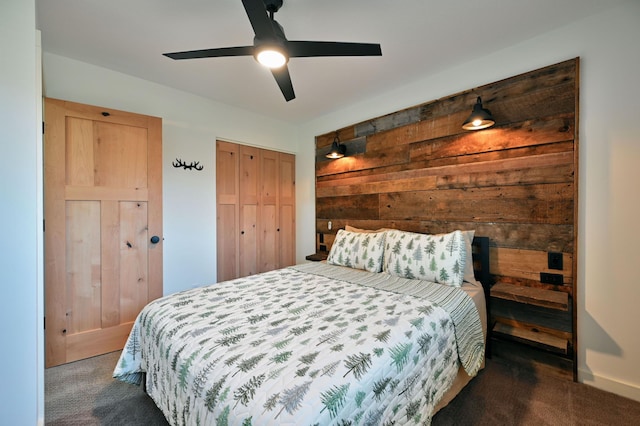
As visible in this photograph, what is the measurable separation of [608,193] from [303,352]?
2.34 metres

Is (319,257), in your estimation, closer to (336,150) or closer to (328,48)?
(336,150)

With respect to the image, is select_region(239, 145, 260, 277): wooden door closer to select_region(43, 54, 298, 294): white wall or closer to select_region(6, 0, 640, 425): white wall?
select_region(43, 54, 298, 294): white wall

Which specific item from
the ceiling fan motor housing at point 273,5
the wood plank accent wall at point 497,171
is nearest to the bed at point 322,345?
the wood plank accent wall at point 497,171

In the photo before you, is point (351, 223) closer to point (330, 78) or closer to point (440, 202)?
point (440, 202)

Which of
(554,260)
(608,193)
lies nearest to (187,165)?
(554,260)

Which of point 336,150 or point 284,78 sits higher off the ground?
point 284,78

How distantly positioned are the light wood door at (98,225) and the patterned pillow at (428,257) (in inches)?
92.3

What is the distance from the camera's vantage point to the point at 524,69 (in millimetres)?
2201

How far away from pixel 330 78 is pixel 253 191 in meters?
1.84

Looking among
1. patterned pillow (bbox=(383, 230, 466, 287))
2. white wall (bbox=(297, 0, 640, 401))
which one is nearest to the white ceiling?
white wall (bbox=(297, 0, 640, 401))

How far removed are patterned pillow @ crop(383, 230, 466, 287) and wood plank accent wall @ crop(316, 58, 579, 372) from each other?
0.46 m

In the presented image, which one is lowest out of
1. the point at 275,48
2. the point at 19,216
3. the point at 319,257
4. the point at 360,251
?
the point at 319,257

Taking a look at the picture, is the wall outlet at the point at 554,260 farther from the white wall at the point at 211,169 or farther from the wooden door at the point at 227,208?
the wooden door at the point at 227,208

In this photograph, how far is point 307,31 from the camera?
2.03 m
